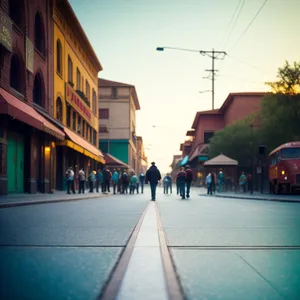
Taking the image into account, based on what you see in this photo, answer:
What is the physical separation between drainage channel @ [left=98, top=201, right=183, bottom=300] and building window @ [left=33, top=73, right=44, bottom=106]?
20354 mm

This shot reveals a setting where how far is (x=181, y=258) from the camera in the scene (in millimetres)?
4551

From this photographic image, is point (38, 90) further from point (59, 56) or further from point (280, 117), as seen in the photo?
point (280, 117)

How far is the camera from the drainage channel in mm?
3002

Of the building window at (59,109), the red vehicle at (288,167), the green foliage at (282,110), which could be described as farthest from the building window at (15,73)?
the green foliage at (282,110)

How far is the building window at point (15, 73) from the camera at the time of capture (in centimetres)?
2066

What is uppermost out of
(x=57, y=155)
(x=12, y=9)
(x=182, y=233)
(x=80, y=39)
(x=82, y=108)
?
(x=80, y=39)

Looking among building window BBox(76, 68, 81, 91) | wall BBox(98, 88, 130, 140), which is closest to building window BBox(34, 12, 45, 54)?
building window BBox(76, 68, 81, 91)

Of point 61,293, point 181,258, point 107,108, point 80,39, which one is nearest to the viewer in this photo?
point 61,293

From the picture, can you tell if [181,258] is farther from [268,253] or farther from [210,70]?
[210,70]

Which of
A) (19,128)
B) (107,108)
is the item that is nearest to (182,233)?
(19,128)

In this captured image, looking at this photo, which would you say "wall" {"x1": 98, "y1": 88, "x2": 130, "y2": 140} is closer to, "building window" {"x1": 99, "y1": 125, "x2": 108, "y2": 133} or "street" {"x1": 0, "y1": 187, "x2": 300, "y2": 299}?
"building window" {"x1": 99, "y1": 125, "x2": 108, "y2": 133}

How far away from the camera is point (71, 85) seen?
31859mm

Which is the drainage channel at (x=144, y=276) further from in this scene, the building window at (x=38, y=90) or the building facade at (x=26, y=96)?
the building window at (x=38, y=90)

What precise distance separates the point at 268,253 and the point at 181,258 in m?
Result: 1.02
